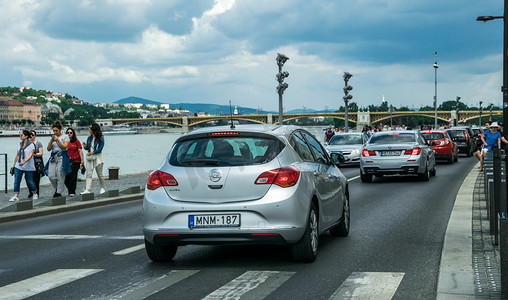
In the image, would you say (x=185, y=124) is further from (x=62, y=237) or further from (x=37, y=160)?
(x=62, y=237)

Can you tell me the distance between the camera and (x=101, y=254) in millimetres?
8352

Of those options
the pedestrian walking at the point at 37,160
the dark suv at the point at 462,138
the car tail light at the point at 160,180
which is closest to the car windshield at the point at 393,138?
the pedestrian walking at the point at 37,160

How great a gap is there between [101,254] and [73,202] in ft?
22.3

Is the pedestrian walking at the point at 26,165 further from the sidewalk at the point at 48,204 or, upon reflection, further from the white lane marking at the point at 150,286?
the white lane marking at the point at 150,286

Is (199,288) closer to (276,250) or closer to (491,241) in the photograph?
(276,250)

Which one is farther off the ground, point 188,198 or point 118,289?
point 188,198

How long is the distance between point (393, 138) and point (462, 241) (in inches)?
486

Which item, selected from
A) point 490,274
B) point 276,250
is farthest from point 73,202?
point 490,274

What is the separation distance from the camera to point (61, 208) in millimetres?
13867

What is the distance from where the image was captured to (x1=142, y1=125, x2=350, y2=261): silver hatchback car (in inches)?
276

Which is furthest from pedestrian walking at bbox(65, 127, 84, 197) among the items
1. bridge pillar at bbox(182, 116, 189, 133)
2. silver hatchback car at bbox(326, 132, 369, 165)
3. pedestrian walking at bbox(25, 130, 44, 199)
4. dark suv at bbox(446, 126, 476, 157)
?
bridge pillar at bbox(182, 116, 189, 133)

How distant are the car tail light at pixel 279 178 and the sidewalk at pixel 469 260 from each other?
161 centimetres

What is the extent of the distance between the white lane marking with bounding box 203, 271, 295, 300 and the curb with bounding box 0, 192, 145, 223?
695cm

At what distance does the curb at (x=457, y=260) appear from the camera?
228 inches
